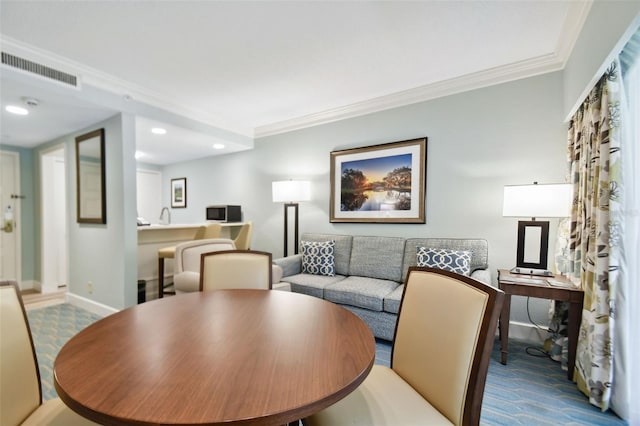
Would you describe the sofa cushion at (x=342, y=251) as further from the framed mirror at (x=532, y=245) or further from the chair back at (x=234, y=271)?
the framed mirror at (x=532, y=245)

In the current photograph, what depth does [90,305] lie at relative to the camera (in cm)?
341

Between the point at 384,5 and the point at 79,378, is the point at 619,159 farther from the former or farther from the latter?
the point at 79,378

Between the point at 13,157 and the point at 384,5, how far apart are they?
216 inches

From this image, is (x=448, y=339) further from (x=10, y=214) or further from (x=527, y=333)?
(x=10, y=214)

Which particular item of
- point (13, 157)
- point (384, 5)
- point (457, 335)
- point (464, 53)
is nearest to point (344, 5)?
point (384, 5)

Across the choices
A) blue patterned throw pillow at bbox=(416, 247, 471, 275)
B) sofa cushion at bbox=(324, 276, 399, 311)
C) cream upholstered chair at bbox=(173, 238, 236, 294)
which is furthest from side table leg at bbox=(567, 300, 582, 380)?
cream upholstered chair at bbox=(173, 238, 236, 294)

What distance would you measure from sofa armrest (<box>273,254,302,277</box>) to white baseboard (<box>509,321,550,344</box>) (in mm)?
2254

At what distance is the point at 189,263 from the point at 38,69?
6.57 feet

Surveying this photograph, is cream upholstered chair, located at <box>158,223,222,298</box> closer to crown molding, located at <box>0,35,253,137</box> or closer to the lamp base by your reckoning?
crown molding, located at <box>0,35,253,137</box>

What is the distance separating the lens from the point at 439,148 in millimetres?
3033

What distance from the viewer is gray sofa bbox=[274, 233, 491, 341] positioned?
100 inches

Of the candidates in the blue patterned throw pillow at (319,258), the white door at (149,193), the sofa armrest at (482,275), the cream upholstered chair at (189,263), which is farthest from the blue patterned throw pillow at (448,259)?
the white door at (149,193)

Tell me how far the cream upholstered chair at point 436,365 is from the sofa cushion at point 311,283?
1625mm

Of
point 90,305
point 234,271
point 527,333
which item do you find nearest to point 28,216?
point 90,305
